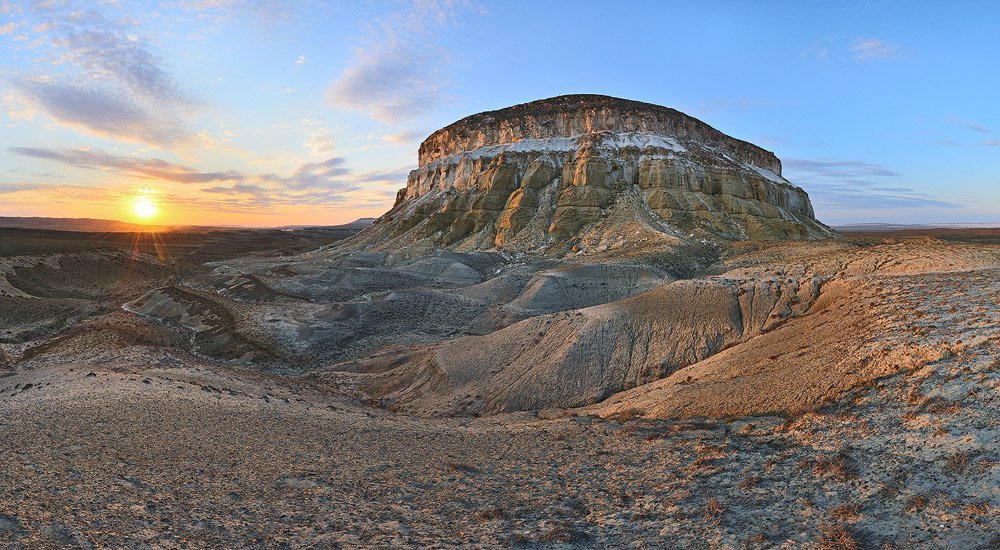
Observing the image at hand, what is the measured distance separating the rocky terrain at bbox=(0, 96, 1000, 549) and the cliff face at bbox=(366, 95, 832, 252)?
21709 millimetres

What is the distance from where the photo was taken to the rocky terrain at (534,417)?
6688 millimetres

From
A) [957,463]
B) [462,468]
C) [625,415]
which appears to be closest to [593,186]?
[625,415]

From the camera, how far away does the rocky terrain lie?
669cm

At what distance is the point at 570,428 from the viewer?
38.2 feet

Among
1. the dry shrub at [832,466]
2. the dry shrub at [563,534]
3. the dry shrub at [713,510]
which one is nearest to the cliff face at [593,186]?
the dry shrub at [832,466]

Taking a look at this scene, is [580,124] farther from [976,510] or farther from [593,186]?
[976,510]

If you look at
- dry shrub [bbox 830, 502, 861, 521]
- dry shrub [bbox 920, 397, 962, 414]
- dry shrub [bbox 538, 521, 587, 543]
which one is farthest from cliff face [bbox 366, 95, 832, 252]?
dry shrub [bbox 538, 521, 587, 543]

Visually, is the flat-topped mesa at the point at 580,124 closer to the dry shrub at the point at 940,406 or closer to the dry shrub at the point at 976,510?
the dry shrub at the point at 940,406

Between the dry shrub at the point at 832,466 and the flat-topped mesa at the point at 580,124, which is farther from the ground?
the flat-topped mesa at the point at 580,124

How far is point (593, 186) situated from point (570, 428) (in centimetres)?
4515

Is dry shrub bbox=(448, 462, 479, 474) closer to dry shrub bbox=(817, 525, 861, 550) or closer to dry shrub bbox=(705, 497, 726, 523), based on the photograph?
dry shrub bbox=(705, 497, 726, 523)

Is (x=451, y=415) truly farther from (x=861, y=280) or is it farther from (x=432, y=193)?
(x=432, y=193)

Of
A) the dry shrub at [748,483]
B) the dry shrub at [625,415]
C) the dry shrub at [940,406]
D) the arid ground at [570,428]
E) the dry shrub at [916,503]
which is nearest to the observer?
the dry shrub at [916,503]

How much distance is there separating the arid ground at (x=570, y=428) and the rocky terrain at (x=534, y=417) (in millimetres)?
55
